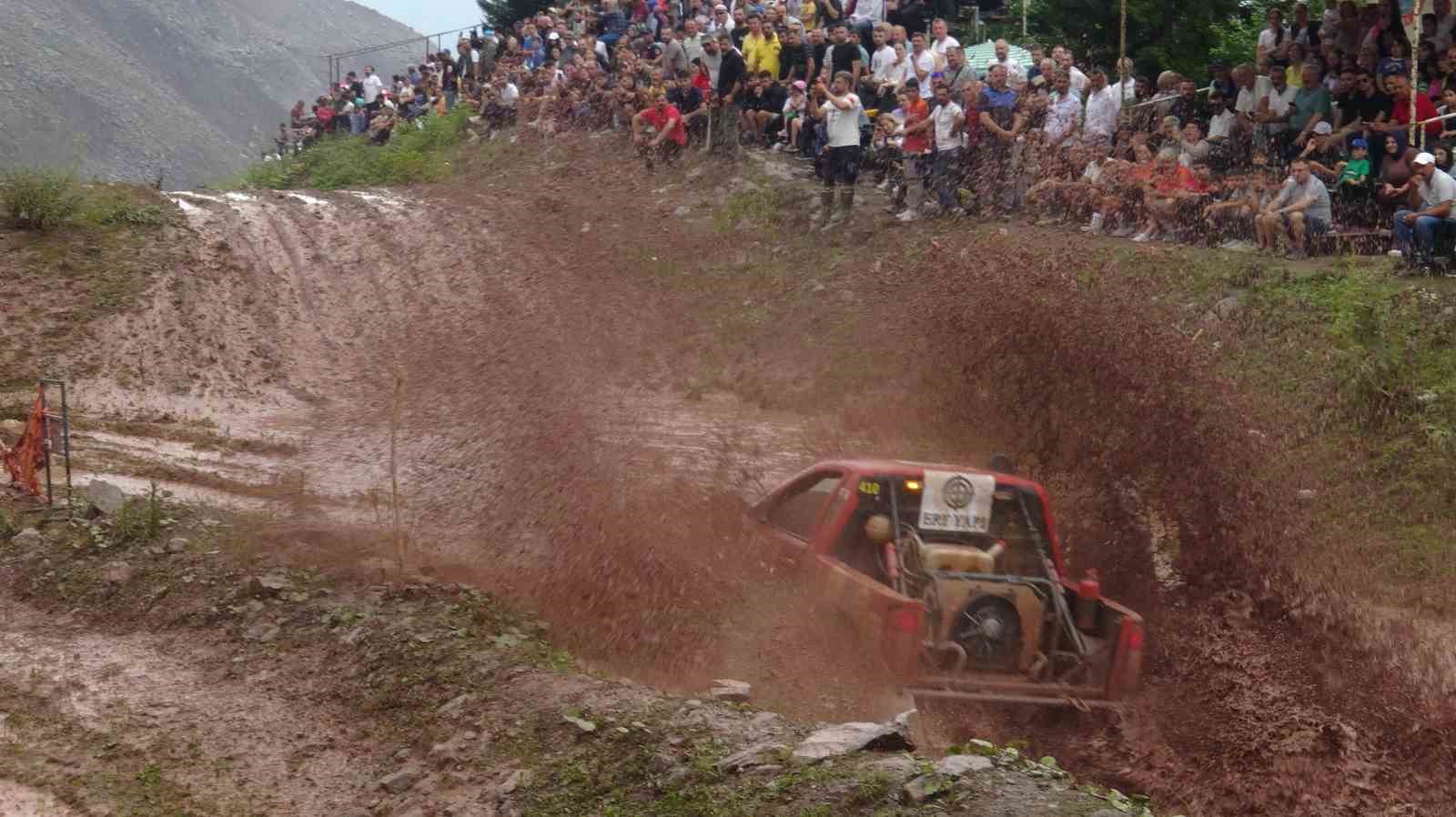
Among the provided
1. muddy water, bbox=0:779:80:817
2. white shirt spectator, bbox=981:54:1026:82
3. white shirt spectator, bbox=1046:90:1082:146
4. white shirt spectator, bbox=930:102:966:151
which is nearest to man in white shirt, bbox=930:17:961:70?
white shirt spectator, bbox=981:54:1026:82

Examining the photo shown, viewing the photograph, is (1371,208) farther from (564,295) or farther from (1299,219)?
(564,295)

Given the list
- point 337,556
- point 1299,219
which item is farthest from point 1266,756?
point 1299,219

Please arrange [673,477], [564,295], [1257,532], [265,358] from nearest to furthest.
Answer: [1257,532], [673,477], [265,358], [564,295]

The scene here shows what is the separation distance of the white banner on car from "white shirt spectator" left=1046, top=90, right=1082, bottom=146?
25.2 ft

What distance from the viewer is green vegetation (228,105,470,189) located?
2744 centimetres

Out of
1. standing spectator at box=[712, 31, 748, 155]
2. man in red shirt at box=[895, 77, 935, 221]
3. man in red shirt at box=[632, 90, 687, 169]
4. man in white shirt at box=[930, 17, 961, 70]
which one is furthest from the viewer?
man in red shirt at box=[632, 90, 687, 169]

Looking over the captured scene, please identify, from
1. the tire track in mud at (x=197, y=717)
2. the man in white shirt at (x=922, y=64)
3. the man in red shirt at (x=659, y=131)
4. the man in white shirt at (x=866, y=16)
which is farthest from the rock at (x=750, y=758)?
the man in red shirt at (x=659, y=131)

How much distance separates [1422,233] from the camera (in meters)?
12.8

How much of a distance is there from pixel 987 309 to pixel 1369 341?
3181mm

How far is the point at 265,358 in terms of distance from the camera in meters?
16.8

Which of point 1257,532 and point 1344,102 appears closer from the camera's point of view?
point 1257,532

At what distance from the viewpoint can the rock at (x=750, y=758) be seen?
20.8 feet

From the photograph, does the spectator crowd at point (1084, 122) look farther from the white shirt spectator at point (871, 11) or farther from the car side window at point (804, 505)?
the car side window at point (804, 505)

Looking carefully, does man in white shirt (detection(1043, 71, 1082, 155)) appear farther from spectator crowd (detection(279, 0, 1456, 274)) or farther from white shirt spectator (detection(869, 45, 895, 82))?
white shirt spectator (detection(869, 45, 895, 82))
